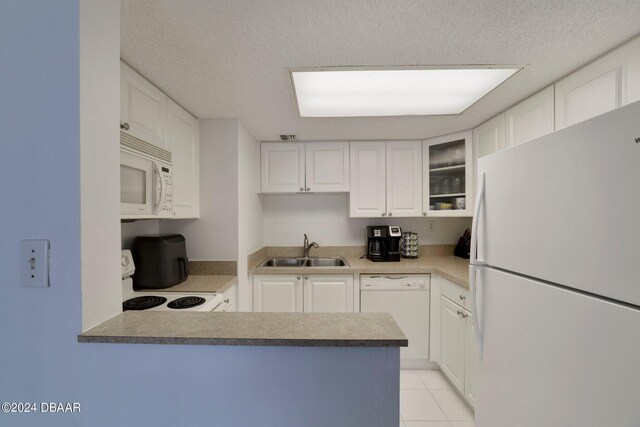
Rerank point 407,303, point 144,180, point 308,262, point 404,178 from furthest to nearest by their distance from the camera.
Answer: point 308,262 → point 404,178 → point 407,303 → point 144,180

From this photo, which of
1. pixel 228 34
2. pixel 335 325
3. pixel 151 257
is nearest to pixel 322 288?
pixel 151 257

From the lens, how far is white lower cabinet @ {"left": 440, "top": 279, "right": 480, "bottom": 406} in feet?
5.61

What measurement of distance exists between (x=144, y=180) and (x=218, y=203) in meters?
0.68

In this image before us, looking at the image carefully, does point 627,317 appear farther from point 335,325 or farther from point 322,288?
point 322,288

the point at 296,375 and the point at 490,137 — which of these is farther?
the point at 490,137

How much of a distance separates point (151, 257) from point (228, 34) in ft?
4.64

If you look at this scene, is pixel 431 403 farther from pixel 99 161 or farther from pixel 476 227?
pixel 99 161

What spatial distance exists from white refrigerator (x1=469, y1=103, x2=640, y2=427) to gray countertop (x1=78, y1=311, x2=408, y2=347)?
60cm

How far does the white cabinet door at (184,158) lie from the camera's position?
1.67 m

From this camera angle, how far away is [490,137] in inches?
78.5

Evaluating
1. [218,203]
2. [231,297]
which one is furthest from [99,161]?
[231,297]

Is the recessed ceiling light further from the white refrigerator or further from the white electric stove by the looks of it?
the white electric stove

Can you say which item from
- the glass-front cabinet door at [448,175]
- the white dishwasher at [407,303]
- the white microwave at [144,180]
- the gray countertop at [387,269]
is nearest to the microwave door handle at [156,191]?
the white microwave at [144,180]

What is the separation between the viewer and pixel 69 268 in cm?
66
